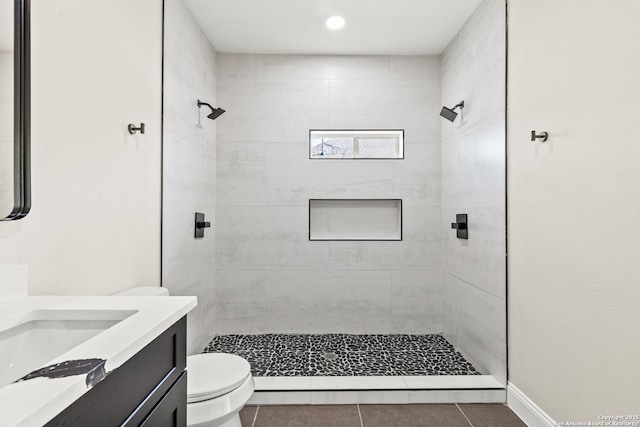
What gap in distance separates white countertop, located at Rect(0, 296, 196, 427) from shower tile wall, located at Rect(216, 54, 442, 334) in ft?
6.82

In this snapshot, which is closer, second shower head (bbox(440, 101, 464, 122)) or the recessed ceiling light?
the recessed ceiling light

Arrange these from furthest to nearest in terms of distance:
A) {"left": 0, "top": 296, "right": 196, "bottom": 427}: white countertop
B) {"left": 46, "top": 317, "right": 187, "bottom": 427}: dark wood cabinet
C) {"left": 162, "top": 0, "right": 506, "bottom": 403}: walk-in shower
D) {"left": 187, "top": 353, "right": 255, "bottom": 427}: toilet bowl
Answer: {"left": 162, "top": 0, "right": 506, "bottom": 403}: walk-in shower, {"left": 187, "top": 353, "right": 255, "bottom": 427}: toilet bowl, {"left": 46, "top": 317, "right": 187, "bottom": 427}: dark wood cabinet, {"left": 0, "top": 296, "right": 196, "bottom": 427}: white countertop

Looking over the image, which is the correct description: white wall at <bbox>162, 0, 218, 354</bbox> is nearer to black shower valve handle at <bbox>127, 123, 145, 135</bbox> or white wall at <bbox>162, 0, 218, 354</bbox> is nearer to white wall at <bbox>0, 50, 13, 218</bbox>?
black shower valve handle at <bbox>127, 123, 145, 135</bbox>

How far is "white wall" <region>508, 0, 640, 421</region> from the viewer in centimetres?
127

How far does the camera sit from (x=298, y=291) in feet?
10.2

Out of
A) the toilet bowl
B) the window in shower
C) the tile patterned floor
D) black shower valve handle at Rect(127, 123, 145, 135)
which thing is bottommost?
the tile patterned floor

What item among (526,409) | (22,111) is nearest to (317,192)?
(526,409)

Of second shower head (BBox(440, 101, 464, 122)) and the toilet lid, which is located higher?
second shower head (BBox(440, 101, 464, 122))

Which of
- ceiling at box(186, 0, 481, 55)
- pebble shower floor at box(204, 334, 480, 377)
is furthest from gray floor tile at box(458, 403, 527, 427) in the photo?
ceiling at box(186, 0, 481, 55)

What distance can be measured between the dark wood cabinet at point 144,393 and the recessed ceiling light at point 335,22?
2293 millimetres

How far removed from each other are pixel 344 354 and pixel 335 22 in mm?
2339

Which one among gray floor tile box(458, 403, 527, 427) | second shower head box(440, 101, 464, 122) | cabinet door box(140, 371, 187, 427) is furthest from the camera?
second shower head box(440, 101, 464, 122)

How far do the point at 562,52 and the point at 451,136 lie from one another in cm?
130

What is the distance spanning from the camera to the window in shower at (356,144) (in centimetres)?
318
